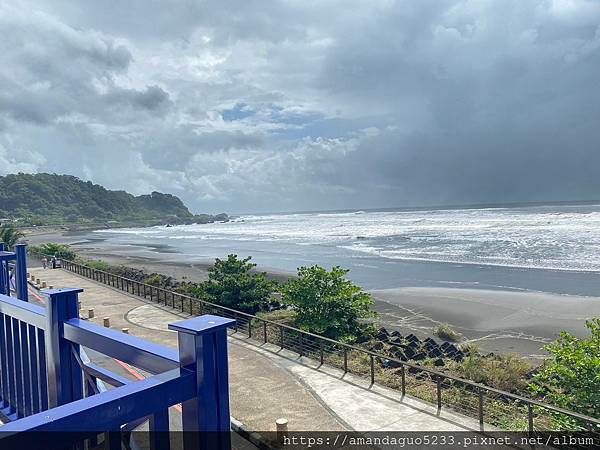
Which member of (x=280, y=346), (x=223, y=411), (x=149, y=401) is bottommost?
(x=280, y=346)

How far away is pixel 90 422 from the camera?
2137 mm

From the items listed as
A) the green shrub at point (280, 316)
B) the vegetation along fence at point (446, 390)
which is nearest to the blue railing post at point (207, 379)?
the vegetation along fence at point (446, 390)

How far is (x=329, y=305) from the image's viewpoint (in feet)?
54.3

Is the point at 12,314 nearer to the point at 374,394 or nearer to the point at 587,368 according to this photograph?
the point at 374,394

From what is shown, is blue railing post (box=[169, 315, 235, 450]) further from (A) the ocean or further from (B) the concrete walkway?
(A) the ocean

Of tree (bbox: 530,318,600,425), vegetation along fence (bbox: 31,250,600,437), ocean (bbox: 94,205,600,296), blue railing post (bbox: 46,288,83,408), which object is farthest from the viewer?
ocean (bbox: 94,205,600,296)

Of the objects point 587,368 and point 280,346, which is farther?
point 280,346

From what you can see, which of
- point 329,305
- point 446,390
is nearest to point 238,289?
point 329,305

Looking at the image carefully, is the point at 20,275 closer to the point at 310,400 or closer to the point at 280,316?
the point at 310,400

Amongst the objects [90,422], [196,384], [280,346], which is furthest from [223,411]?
[280,346]

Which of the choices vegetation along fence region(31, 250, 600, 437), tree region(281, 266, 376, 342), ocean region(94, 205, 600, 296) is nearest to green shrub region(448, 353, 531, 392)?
vegetation along fence region(31, 250, 600, 437)

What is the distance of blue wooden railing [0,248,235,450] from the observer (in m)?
2.11

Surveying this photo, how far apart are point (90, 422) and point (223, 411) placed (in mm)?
703

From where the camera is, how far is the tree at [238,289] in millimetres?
20547
